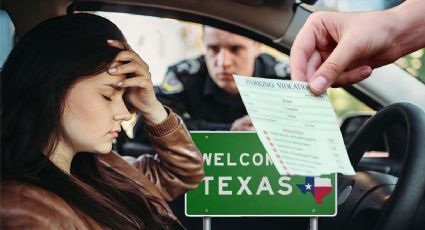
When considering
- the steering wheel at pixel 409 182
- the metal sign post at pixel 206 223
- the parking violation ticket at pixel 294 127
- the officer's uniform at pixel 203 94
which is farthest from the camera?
the officer's uniform at pixel 203 94

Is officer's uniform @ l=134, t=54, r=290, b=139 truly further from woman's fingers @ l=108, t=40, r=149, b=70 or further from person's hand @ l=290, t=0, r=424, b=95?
person's hand @ l=290, t=0, r=424, b=95

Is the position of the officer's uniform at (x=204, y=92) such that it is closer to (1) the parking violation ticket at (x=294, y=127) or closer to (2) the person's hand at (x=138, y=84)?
(2) the person's hand at (x=138, y=84)

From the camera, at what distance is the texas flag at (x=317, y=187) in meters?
2.57

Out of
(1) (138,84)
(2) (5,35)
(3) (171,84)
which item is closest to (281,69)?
(3) (171,84)

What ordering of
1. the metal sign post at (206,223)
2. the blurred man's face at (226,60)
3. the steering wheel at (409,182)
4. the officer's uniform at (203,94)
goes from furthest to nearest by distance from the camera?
the blurred man's face at (226,60)
the officer's uniform at (203,94)
the metal sign post at (206,223)
the steering wheel at (409,182)

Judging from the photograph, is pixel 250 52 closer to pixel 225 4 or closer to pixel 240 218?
pixel 225 4

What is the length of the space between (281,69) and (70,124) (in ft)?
5.80

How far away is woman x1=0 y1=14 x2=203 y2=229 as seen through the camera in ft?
6.31

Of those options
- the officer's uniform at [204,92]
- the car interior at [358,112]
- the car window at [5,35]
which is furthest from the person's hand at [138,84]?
the officer's uniform at [204,92]

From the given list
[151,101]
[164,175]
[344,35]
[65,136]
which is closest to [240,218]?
[164,175]

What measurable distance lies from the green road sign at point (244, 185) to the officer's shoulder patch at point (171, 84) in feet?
3.12

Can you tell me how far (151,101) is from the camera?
230 centimetres

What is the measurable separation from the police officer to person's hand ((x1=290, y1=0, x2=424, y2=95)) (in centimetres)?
156

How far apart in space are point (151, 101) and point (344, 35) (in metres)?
0.60
